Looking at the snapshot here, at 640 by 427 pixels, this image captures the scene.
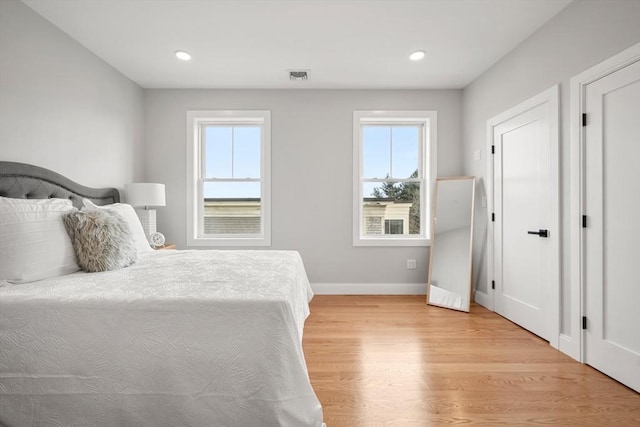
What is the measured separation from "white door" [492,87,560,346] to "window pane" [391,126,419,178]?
99 centimetres

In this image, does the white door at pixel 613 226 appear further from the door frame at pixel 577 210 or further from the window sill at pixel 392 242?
the window sill at pixel 392 242

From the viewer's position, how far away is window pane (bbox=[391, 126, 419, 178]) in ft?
12.9

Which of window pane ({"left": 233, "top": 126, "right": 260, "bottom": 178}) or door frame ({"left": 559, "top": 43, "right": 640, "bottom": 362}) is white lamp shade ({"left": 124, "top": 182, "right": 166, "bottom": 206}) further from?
door frame ({"left": 559, "top": 43, "right": 640, "bottom": 362})

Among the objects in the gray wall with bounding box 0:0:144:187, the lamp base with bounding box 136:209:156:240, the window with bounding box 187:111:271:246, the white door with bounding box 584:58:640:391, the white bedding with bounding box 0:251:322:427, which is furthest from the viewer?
the window with bounding box 187:111:271:246

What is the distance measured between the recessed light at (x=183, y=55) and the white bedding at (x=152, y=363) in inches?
100

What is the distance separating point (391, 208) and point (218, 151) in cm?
250

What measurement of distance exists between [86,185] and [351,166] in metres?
2.89

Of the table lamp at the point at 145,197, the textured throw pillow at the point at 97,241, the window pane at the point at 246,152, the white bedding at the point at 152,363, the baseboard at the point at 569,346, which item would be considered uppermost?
the window pane at the point at 246,152

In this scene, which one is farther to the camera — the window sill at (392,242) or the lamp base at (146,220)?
the window sill at (392,242)

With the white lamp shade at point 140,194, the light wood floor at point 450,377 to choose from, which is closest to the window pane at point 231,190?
the white lamp shade at point 140,194

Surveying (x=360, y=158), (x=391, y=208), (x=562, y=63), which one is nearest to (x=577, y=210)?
(x=562, y=63)

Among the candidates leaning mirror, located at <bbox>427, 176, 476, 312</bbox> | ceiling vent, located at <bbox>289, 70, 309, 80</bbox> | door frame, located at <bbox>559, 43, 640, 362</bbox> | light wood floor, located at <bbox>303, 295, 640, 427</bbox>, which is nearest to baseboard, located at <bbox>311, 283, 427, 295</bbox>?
leaning mirror, located at <bbox>427, 176, 476, 312</bbox>

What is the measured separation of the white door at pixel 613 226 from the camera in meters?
1.79

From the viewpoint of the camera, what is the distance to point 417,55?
9.61 feet
